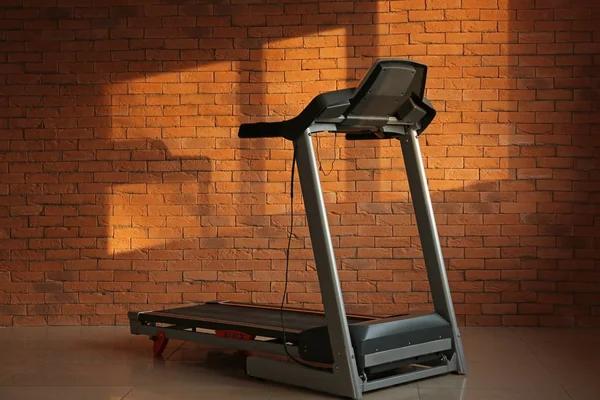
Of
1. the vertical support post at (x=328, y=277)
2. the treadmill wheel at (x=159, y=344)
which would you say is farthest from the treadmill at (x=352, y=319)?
the treadmill wheel at (x=159, y=344)

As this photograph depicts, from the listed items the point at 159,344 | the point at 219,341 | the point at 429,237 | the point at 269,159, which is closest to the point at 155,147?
the point at 269,159

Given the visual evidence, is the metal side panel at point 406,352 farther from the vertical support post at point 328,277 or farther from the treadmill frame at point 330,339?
the vertical support post at point 328,277

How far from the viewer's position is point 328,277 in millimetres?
4566

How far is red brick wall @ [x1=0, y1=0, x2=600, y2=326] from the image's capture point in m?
6.63

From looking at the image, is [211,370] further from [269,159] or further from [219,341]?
[269,159]

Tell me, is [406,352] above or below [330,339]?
below

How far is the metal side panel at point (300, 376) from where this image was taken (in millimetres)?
4500

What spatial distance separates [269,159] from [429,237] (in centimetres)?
198

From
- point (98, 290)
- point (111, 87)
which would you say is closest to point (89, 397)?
point (98, 290)

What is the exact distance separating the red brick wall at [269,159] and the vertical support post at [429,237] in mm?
1480

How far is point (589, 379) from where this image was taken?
16.0 ft

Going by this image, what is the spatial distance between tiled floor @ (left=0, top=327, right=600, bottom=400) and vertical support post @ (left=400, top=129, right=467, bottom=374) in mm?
405

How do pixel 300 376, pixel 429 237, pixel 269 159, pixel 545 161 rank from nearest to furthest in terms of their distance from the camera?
pixel 300 376
pixel 429 237
pixel 545 161
pixel 269 159

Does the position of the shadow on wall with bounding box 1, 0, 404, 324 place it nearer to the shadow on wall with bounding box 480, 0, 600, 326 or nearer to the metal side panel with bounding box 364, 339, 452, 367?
the shadow on wall with bounding box 480, 0, 600, 326
